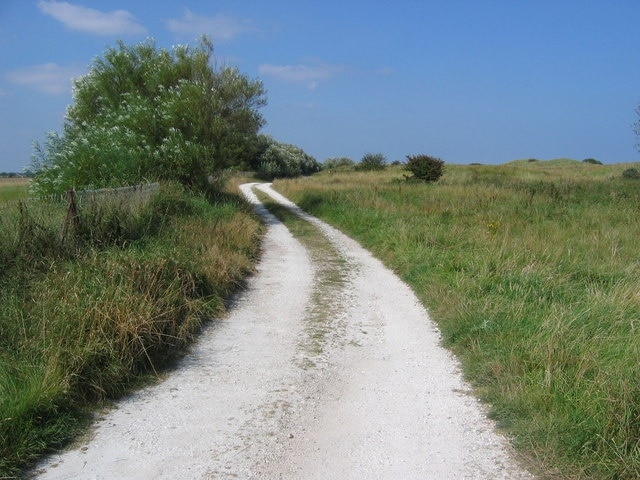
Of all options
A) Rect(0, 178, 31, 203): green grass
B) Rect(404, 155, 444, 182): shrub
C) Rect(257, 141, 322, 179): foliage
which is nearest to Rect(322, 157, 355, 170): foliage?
Rect(257, 141, 322, 179): foliage

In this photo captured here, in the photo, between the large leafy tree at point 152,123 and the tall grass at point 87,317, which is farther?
the large leafy tree at point 152,123

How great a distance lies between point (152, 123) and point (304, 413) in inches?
639

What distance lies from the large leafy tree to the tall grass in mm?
6124

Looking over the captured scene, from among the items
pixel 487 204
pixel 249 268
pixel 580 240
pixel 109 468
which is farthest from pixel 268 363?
pixel 487 204

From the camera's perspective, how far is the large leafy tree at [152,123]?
50.5ft

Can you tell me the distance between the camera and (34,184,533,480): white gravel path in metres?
4.37

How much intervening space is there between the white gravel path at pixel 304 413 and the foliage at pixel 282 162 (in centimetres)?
5009

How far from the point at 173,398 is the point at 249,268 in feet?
20.2

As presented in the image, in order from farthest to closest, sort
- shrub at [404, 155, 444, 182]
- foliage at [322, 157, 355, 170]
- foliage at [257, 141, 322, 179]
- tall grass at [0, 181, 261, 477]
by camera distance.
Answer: foliage at [322, 157, 355, 170], foliage at [257, 141, 322, 179], shrub at [404, 155, 444, 182], tall grass at [0, 181, 261, 477]

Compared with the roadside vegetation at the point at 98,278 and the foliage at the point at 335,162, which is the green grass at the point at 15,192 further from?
the foliage at the point at 335,162

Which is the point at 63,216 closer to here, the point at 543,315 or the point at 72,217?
the point at 72,217

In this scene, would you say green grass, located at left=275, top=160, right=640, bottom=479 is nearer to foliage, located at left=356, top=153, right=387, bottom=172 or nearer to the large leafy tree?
the large leafy tree

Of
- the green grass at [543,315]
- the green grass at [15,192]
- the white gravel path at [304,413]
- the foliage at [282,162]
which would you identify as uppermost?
the foliage at [282,162]

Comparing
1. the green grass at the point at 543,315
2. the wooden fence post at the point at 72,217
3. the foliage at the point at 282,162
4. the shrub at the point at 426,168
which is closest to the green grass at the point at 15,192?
the wooden fence post at the point at 72,217
